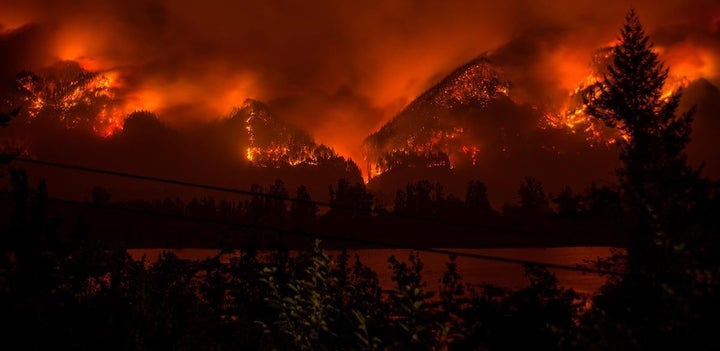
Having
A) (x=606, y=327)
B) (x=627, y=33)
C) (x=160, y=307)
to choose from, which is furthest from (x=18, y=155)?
(x=627, y=33)

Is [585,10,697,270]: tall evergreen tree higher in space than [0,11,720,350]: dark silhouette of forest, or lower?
higher

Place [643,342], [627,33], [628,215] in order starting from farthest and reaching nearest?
[627,33] < [628,215] < [643,342]

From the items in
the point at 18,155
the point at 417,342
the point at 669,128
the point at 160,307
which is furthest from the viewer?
the point at 669,128

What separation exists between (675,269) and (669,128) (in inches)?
1573

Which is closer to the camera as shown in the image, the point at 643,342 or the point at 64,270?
the point at 643,342

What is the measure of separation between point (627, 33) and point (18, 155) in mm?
42606

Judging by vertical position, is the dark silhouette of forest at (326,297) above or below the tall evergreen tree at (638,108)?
below

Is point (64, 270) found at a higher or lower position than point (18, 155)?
lower

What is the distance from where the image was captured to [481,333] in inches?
1019

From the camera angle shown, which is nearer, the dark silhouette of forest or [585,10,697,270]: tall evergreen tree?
the dark silhouette of forest

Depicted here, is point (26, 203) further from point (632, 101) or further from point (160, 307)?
point (632, 101)

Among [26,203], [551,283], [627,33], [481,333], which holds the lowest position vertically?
[481,333]

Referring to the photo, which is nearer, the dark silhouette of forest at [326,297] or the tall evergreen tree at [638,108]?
the dark silhouette of forest at [326,297]

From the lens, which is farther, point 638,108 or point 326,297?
point 638,108
